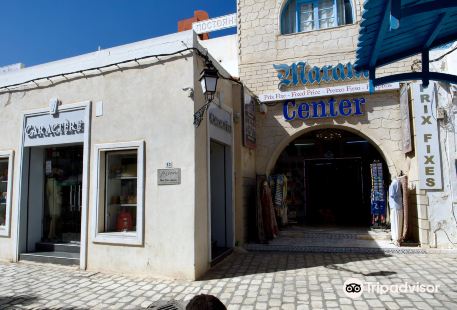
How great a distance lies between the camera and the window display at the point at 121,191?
6.61 meters

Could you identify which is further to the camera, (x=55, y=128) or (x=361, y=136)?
(x=361, y=136)

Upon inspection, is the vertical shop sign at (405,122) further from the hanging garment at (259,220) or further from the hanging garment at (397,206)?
the hanging garment at (259,220)

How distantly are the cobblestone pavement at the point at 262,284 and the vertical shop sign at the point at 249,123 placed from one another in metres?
2.86

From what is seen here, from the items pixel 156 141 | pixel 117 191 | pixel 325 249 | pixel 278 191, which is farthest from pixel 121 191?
pixel 325 249

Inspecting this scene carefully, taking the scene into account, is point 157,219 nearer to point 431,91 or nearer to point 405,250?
point 405,250

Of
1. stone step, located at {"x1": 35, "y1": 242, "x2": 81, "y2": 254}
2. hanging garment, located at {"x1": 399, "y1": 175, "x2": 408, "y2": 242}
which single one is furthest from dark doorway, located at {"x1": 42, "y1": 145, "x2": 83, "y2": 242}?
hanging garment, located at {"x1": 399, "y1": 175, "x2": 408, "y2": 242}

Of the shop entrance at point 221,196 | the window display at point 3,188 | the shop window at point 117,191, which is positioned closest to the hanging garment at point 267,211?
the shop entrance at point 221,196

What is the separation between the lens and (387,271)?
5.83m

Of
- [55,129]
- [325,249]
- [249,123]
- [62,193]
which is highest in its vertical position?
[249,123]

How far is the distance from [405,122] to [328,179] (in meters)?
4.37

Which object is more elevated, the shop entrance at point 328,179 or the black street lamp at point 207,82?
the black street lamp at point 207,82

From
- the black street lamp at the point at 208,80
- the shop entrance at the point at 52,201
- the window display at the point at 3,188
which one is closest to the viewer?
the black street lamp at the point at 208,80

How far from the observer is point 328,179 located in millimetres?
11859

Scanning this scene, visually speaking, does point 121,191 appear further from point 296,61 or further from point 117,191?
point 296,61
